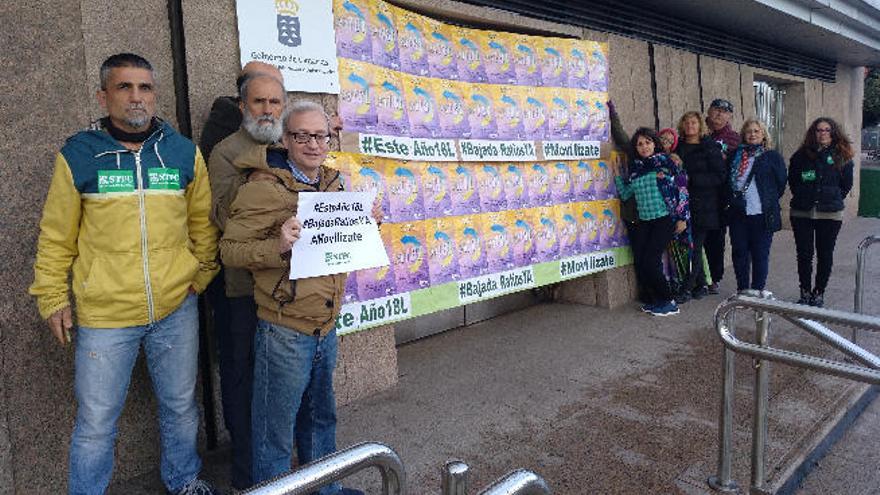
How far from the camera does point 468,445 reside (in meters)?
3.31

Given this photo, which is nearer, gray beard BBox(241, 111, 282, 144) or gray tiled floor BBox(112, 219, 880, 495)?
gray beard BBox(241, 111, 282, 144)

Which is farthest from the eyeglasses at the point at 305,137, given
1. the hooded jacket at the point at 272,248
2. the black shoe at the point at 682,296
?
the black shoe at the point at 682,296

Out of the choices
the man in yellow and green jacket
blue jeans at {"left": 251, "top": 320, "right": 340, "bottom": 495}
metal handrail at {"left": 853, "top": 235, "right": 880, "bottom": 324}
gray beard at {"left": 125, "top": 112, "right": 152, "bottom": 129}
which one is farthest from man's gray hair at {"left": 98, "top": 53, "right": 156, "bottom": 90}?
metal handrail at {"left": 853, "top": 235, "right": 880, "bottom": 324}

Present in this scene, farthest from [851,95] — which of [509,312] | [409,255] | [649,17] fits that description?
[409,255]

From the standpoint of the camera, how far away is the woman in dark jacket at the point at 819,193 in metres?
5.69

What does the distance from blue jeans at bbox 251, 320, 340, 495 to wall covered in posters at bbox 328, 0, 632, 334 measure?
118 centimetres

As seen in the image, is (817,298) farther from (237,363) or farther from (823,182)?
(237,363)

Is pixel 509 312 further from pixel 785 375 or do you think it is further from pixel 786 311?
pixel 786 311

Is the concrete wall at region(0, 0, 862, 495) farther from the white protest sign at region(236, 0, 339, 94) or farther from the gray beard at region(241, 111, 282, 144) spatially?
the gray beard at region(241, 111, 282, 144)

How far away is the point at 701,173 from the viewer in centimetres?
593

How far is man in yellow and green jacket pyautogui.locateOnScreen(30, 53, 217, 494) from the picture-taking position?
7.72 feet

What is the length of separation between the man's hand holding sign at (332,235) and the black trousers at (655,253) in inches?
151

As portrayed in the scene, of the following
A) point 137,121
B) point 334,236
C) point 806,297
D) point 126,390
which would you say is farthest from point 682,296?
point 137,121

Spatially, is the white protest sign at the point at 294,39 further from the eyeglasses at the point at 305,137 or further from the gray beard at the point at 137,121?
the eyeglasses at the point at 305,137
